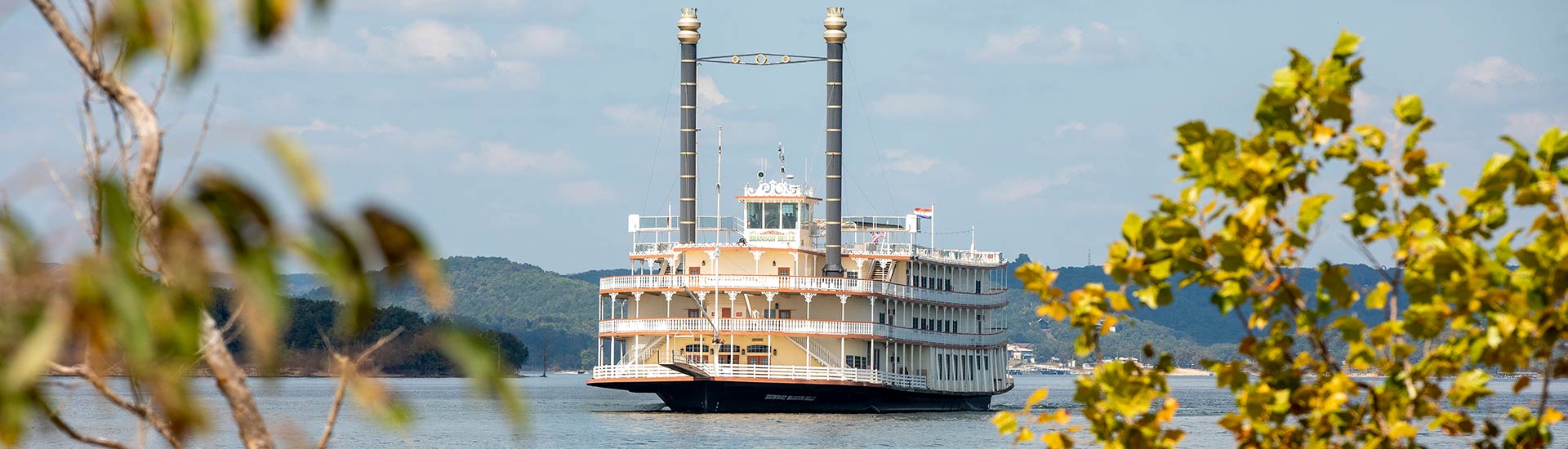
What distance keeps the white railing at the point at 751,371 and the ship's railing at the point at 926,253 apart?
14.1 feet

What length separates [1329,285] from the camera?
260 inches

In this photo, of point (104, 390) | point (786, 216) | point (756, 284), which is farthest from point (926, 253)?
point (104, 390)

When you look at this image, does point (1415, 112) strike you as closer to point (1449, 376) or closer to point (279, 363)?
point (1449, 376)

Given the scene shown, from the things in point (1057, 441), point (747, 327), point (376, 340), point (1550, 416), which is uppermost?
point (747, 327)

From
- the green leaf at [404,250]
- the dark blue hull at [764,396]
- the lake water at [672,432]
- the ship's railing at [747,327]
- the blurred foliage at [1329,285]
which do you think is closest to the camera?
the green leaf at [404,250]

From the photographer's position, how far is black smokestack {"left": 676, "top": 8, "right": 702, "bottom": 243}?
6122cm

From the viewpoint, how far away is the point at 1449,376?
676 centimetres

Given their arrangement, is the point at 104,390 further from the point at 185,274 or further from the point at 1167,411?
the point at 1167,411

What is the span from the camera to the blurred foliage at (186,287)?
223 centimetres

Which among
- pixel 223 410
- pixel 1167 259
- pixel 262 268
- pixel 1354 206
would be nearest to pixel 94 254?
pixel 262 268

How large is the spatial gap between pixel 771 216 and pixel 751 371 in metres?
6.06

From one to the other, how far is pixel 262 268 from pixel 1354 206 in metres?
5.30

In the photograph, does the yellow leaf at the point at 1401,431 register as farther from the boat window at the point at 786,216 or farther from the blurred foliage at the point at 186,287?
the boat window at the point at 786,216

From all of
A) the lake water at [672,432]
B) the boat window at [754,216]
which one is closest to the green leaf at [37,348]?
the lake water at [672,432]
